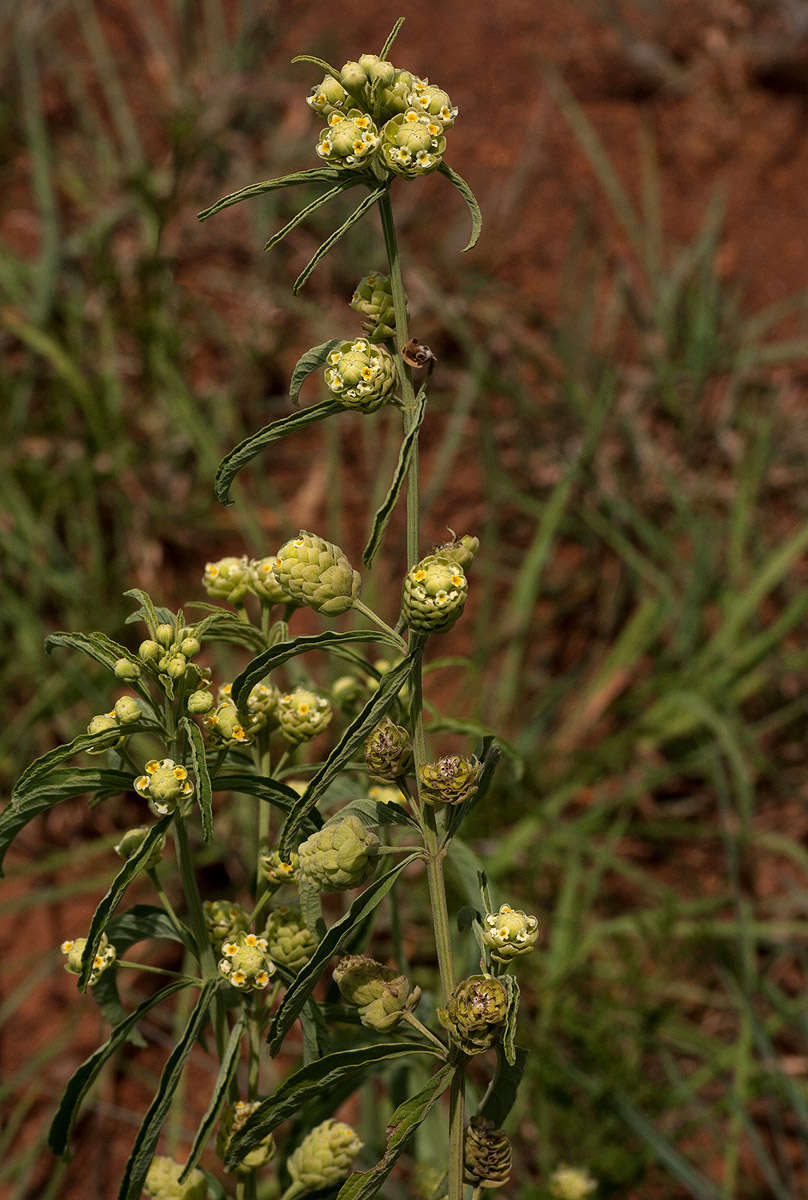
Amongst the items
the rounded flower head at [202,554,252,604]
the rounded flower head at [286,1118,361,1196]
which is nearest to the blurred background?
the rounded flower head at [286,1118,361,1196]

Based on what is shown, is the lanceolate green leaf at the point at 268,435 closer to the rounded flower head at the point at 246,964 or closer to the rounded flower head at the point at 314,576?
the rounded flower head at the point at 314,576

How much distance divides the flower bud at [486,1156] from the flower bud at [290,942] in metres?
0.21

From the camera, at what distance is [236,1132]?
3.47ft

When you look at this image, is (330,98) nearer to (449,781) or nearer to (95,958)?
(449,781)

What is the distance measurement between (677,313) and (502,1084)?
2459mm

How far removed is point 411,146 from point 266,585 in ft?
1.39

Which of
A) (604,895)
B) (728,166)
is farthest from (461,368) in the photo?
(604,895)

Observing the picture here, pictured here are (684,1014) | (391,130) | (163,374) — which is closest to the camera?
(391,130)

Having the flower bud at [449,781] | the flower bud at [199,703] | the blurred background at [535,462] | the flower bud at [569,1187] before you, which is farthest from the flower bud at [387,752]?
the blurred background at [535,462]

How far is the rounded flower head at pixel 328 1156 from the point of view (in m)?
1.09

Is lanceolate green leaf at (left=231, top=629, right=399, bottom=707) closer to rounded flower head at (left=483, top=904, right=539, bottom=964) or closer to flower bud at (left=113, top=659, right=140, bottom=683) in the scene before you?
flower bud at (left=113, top=659, right=140, bottom=683)

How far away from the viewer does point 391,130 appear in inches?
37.3

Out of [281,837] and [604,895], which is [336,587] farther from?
[604,895]

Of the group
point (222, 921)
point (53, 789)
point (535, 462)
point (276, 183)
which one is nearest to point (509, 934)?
point (222, 921)
